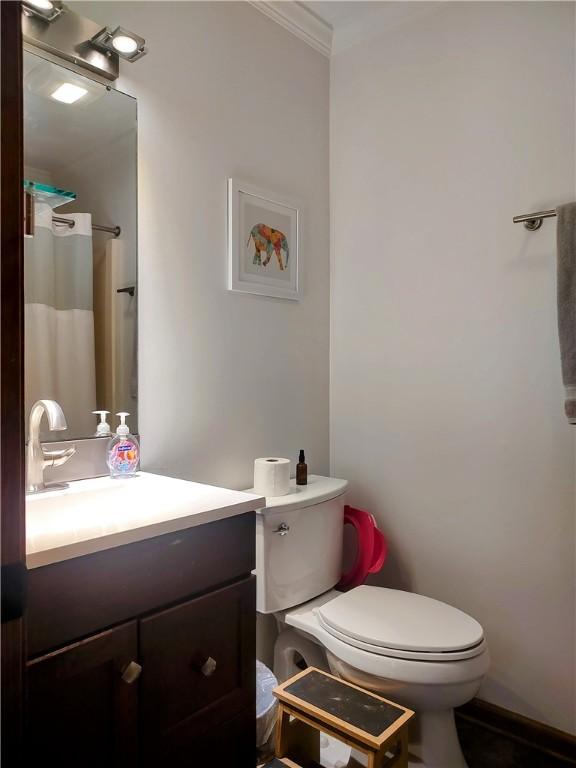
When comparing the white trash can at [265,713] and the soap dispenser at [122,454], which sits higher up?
the soap dispenser at [122,454]

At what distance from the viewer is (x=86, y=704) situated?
2.77 ft

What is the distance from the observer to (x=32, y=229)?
1.27m

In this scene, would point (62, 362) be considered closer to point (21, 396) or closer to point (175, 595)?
point (175, 595)

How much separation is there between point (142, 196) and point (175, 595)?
1083mm

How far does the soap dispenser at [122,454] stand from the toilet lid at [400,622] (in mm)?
704

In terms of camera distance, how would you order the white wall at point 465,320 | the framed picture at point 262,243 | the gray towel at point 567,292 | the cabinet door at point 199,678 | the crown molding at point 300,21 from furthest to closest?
→ the crown molding at point 300,21, the framed picture at point 262,243, the white wall at point 465,320, the gray towel at point 567,292, the cabinet door at point 199,678

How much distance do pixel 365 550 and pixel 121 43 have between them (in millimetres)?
1717

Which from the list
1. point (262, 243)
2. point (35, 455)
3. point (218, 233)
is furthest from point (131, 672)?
point (262, 243)

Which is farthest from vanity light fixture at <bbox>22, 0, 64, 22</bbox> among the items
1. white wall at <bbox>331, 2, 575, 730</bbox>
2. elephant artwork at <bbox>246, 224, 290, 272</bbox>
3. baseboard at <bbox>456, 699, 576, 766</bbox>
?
baseboard at <bbox>456, 699, 576, 766</bbox>

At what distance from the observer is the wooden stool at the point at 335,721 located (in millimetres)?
1199

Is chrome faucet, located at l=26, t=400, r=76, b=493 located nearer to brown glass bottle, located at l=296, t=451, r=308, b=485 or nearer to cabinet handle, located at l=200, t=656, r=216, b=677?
cabinet handle, located at l=200, t=656, r=216, b=677

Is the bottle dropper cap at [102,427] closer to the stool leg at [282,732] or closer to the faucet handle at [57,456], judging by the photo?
the faucet handle at [57,456]

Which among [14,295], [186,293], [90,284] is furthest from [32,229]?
[14,295]

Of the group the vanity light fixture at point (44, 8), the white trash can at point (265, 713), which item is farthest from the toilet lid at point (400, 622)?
the vanity light fixture at point (44, 8)
